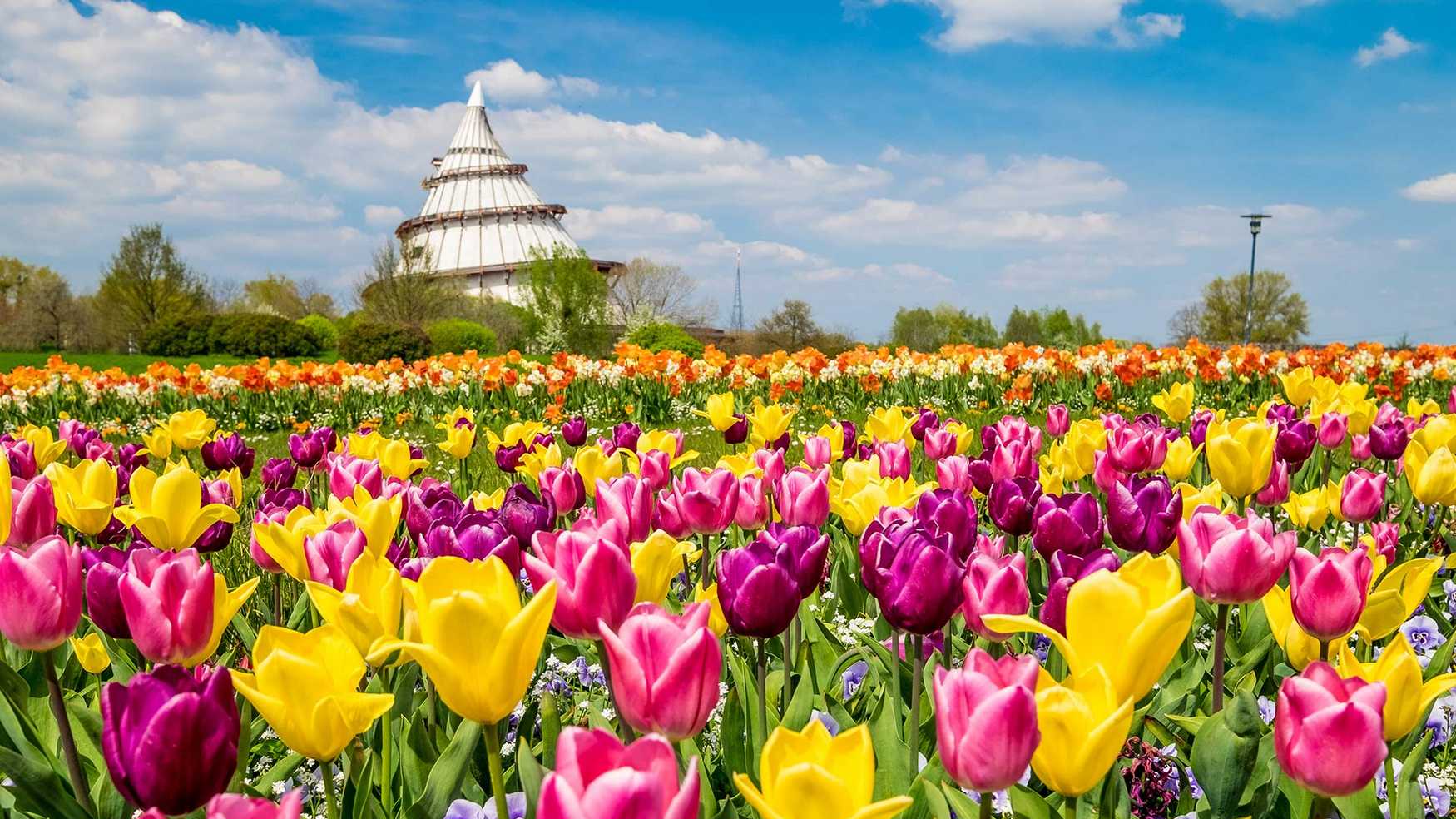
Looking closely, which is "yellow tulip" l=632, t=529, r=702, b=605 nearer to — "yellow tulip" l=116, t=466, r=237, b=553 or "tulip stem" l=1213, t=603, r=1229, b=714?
"tulip stem" l=1213, t=603, r=1229, b=714

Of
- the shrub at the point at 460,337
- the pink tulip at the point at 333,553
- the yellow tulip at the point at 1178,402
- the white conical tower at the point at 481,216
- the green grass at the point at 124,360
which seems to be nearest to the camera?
the pink tulip at the point at 333,553

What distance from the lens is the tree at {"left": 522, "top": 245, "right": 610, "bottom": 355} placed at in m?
40.7

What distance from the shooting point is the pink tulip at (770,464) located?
3.34 metres

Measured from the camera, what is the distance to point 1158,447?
12.2 ft

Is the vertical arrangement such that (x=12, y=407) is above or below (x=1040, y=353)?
below

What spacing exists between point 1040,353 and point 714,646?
1288cm

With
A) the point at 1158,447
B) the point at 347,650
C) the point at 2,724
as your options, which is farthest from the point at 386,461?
the point at 1158,447

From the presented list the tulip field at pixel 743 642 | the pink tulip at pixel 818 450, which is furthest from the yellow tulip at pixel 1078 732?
the pink tulip at pixel 818 450

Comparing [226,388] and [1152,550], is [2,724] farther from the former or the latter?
[226,388]

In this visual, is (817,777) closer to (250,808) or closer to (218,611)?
(250,808)

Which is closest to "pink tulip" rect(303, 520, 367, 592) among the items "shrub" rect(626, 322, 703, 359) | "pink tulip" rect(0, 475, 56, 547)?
"pink tulip" rect(0, 475, 56, 547)

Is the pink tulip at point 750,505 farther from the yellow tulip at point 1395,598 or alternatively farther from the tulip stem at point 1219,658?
the yellow tulip at point 1395,598

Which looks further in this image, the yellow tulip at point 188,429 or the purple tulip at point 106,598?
the yellow tulip at point 188,429

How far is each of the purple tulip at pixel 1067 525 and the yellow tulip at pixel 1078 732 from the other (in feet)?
3.67
